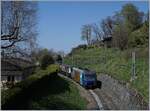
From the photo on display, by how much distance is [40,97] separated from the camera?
31.8 meters

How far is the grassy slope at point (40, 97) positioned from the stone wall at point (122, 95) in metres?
3.05

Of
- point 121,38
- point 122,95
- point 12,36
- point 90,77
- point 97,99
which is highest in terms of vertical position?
point 121,38

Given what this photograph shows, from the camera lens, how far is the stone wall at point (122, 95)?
91.6 feet

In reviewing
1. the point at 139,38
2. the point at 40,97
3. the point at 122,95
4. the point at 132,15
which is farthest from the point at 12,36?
the point at 132,15

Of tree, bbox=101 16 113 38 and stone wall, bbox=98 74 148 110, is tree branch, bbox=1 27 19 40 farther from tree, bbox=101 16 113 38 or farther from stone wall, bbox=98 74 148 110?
tree, bbox=101 16 113 38

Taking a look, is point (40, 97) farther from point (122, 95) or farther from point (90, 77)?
point (90, 77)

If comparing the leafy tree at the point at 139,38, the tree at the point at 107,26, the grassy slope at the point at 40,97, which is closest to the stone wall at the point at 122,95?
the grassy slope at the point at 40,97

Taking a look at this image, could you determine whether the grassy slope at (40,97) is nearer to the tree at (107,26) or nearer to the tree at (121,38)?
the tree at (121,38)

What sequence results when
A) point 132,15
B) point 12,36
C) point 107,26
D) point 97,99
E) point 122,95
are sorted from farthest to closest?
point 107,26 → point 132,15 → point 97,99 → point 122,95 → point 12,36

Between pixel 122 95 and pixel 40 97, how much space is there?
685 cm

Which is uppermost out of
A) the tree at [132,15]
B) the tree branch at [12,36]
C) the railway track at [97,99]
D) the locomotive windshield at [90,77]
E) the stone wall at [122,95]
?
the tree at [132,15]

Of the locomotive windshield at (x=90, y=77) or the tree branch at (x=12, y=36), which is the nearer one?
the tree branch at (x=12, y=36)

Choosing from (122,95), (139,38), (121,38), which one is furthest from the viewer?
(121,38)

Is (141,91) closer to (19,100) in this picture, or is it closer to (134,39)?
(19,100)
